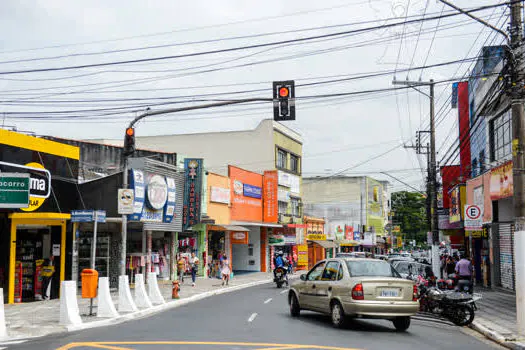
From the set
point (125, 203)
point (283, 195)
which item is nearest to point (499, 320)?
point (125, 203)

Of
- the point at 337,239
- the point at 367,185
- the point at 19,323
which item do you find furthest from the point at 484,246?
the point at 367,185

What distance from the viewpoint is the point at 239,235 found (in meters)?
40.9

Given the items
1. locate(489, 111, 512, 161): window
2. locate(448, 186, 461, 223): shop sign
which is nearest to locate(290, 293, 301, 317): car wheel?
locate(489, 111, 512, 161): window

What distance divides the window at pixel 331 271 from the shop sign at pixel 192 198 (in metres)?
18.5

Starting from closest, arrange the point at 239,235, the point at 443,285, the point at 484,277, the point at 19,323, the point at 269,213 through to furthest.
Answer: the point at 19,323
the point at 443,285
the point at 484,277
the point at 239,235
the point at 269,213

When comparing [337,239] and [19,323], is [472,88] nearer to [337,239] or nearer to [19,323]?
[19,323]

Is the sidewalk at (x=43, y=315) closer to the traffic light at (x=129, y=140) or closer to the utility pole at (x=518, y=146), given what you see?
the traffic light at (x=129, y=140)

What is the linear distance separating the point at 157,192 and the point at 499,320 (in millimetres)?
16055

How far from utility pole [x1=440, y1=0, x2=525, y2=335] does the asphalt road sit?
1462mm

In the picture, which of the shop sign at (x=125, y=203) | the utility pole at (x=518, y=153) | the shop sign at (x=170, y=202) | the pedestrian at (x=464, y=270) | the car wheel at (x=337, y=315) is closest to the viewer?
the utility pole at (x=518, y=153)

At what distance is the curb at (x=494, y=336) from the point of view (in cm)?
1180

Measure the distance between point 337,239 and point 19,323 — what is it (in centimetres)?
6165

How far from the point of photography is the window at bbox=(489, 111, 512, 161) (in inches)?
1043

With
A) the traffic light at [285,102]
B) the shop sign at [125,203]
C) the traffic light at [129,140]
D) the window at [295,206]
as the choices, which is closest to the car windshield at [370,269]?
the traffic light at [285,102]
